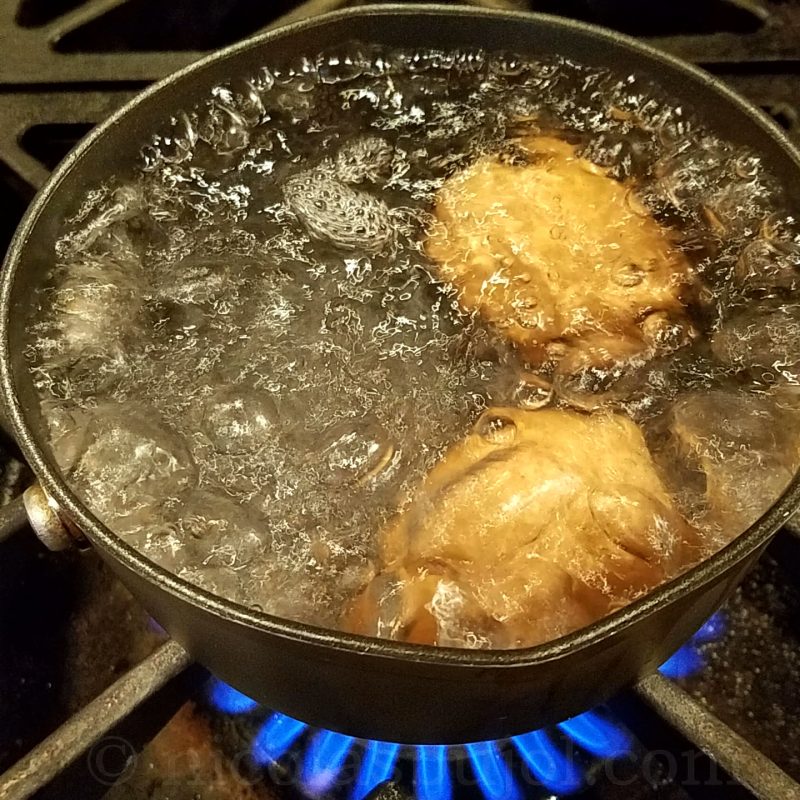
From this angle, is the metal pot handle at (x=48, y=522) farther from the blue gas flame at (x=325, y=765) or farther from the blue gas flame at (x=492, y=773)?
the blue gas flame at (x=492, y=773)

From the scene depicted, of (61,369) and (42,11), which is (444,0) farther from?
(61,369)

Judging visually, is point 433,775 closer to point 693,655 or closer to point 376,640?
point 693,655

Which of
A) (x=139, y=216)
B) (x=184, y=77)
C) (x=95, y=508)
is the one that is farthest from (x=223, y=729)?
(x=184, y=77)

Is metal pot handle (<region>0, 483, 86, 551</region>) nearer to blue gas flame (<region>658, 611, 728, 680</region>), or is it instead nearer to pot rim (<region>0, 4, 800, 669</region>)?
pot rim (<region>0, 4, 800, 669</region>)

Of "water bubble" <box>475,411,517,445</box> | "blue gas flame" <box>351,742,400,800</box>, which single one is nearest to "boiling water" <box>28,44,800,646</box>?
"water bubble" <box>475,411,517,445</box>

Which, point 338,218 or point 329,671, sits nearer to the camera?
point 329,671

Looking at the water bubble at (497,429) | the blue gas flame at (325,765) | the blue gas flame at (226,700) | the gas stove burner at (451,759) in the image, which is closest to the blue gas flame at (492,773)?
the gas stove burner at (451,759)

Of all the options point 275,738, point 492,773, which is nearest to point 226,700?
point 275,738
